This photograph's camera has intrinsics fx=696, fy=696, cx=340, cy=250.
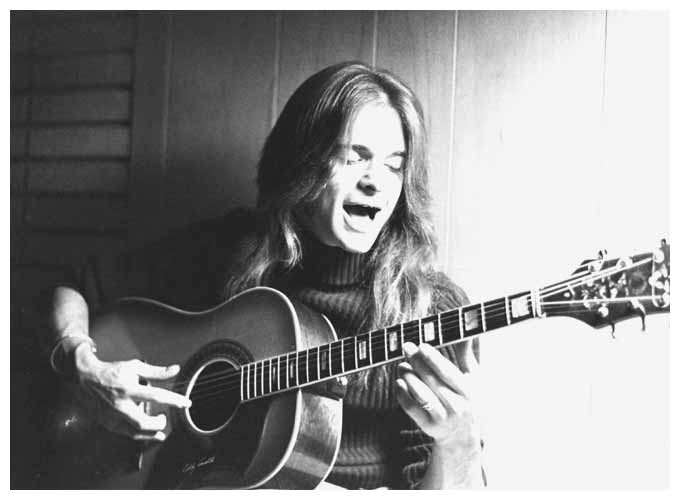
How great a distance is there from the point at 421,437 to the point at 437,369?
0.13 m

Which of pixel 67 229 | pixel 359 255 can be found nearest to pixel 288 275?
pixel 359 255

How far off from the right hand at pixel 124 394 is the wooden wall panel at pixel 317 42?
0.47 m

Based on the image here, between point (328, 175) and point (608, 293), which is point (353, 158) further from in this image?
point (608, 293)

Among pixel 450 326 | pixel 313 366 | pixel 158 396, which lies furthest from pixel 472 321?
pixel 158 396

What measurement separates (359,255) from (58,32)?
64 cm

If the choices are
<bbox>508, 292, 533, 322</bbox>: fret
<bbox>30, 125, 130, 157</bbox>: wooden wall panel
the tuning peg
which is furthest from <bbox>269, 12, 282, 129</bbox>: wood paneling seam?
the tuning peg

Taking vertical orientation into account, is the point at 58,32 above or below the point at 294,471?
above

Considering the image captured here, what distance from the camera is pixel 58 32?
1.17 m

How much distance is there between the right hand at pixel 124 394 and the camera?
108 cm

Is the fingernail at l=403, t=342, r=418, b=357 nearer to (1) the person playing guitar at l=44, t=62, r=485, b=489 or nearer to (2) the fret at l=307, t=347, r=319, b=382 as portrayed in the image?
(1) the person playing guitar at l=44, t=62, r=485, b=489

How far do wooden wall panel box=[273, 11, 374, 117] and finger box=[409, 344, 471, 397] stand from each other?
1.48 ft

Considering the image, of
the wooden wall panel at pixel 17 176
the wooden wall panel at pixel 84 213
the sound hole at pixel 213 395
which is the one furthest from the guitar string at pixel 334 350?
the wooden wall panel at pixel 17 176

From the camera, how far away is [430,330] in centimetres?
92
